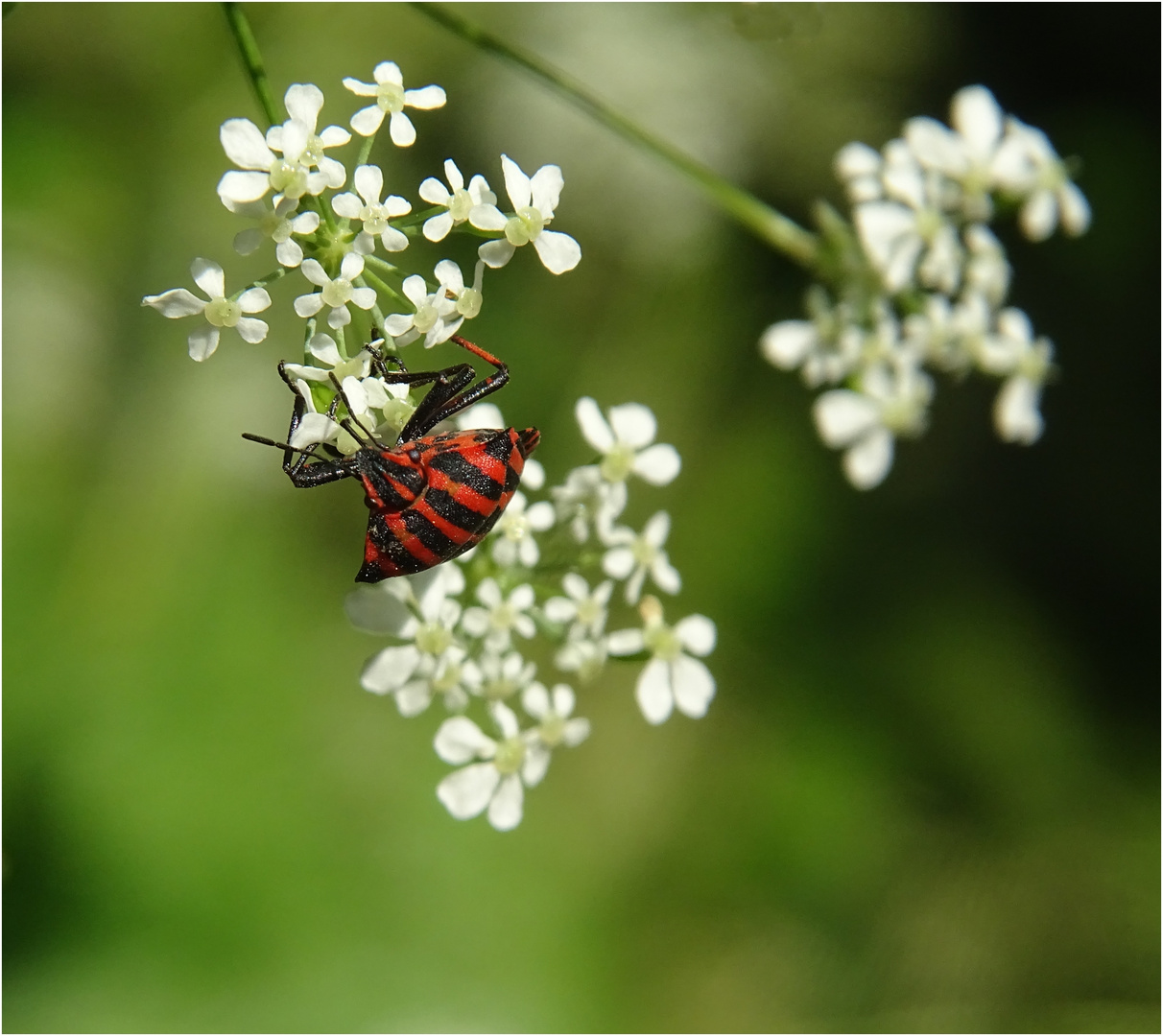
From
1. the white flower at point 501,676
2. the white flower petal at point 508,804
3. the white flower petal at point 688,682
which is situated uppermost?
the white flower petal at point 688,682

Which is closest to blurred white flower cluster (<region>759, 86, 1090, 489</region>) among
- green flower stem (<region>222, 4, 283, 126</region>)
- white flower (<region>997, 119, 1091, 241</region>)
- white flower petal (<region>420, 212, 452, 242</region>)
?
white flower (<region>997, 119, 1091, 241</region>)

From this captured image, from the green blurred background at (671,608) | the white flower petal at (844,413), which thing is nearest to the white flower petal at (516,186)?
the white flower petal at (844,413)

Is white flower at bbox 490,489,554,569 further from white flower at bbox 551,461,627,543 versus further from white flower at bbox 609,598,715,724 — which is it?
white flower at bbox 609,598,715,724

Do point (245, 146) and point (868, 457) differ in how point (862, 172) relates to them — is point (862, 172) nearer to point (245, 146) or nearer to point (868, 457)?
point (868, 457)

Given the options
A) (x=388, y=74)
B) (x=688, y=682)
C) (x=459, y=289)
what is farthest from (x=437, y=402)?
(x=688, y=682)

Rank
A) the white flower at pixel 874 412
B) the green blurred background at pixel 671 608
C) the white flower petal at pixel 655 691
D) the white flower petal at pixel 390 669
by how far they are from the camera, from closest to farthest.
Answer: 1. the white flower petal at pixel 390 669
2. the white flower petal at pixel 655 691
3. the white flower at pixel 874 412
4. the green blurred background at pixel 671 608

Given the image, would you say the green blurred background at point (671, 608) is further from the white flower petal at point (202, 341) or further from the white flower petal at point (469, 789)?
the white flower petal at point (202, 341)

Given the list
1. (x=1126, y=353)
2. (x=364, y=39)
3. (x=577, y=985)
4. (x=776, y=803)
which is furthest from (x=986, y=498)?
(x=364, y=39)
